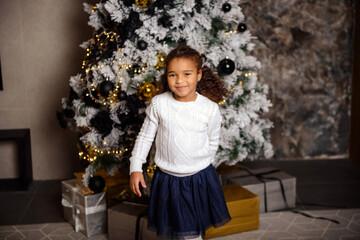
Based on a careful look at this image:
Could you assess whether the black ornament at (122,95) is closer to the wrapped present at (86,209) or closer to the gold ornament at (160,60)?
the gold ornament at (160,60)

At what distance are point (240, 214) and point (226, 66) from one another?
3.33ft

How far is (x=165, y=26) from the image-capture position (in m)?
2.42

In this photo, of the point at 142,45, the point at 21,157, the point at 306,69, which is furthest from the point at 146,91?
the point at 306,69

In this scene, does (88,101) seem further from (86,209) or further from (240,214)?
(240,214)

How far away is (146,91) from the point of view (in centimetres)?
244

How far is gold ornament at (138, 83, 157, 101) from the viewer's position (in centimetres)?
243

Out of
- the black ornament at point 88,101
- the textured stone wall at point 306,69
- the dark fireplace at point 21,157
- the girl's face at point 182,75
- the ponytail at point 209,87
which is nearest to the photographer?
the girl's face at point 182,75

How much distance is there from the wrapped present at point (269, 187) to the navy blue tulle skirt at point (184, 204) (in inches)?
37.6

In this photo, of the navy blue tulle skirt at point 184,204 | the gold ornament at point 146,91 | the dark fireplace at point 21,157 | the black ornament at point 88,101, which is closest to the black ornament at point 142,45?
the gold ornament at point 146,91

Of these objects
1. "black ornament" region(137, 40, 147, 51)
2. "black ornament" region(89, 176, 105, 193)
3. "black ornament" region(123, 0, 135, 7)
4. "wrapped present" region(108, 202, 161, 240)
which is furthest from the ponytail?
"black ornament" region(89, 176, 105, 193)

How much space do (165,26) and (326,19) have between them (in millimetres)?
2145

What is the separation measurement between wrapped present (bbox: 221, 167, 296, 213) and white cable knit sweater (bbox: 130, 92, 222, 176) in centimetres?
107

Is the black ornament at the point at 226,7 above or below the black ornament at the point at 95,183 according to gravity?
above

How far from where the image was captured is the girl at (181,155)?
1827mm
